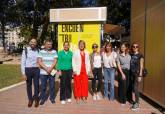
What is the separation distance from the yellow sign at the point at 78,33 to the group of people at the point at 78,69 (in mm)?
5489

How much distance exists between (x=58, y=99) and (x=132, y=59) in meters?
3.02

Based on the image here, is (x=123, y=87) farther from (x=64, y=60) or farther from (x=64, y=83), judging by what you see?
(x=64, y=60)

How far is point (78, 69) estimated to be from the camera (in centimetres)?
1250

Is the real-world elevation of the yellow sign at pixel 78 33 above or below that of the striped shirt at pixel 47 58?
above

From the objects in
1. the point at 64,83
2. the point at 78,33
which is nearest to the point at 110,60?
the point at 64,83

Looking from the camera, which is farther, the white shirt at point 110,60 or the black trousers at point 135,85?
the white shirt at point 110,60

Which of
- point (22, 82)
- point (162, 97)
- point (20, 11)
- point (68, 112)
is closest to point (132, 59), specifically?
point (162, 97)

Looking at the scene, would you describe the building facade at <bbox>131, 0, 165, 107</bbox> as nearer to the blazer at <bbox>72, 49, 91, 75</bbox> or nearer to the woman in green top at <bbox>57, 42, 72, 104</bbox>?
the blazer at <bbox>72, 49, 91, 75</bbox>

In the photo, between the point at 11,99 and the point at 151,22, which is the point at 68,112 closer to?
the point at 11,99

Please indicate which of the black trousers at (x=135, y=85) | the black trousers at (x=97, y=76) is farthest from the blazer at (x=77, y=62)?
the black trousers at (x=135, y=85)

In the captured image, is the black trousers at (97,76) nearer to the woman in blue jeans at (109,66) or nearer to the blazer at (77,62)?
the woman in blue jeans at (109,66)

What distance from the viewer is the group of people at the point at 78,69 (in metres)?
11.5

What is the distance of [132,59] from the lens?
1163 centimetres

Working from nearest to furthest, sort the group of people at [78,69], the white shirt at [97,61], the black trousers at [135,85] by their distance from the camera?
the black trousers at [135,85] → the group of people at [78,69] → the white shirt at [97,61]
